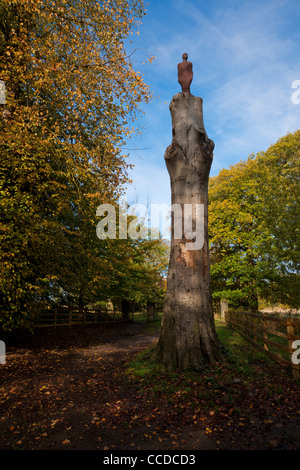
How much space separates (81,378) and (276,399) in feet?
14.5

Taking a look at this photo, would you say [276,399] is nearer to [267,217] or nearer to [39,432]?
[39,432]

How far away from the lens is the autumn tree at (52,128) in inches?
305

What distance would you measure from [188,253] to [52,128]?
7.19 meters

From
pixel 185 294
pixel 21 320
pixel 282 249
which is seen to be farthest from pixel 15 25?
pixel 282 249

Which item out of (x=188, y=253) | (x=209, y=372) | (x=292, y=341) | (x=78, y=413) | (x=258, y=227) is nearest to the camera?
(x=78, y=413)

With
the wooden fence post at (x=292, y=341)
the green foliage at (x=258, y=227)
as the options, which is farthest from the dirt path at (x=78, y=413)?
the green foliage at (x=258, y=227)

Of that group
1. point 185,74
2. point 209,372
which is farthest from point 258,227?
point 209,372

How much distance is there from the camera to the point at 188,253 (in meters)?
6.29

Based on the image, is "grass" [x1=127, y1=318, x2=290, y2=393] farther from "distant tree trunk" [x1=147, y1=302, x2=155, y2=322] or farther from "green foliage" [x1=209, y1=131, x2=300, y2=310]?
"distant tree trunk" [x1=147, y1=302, x2=155, y2=322]

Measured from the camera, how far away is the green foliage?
12.6 m

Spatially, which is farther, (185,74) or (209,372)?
(185,74)

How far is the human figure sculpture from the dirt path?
7613mm
